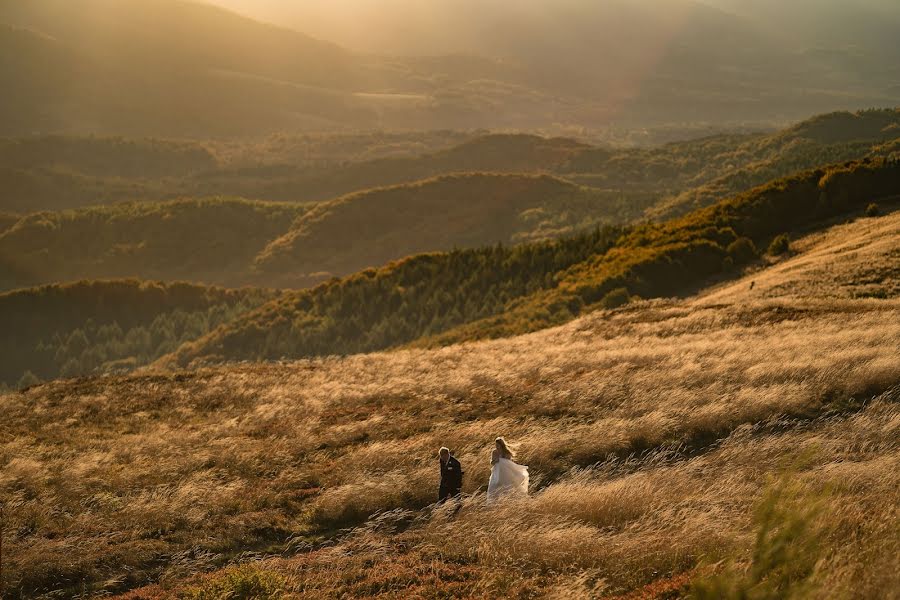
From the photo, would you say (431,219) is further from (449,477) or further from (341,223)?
(449,477)

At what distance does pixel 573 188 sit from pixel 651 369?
124 meters

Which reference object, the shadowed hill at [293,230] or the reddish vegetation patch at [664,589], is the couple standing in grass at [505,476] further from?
the shadowed hill at [293,230]

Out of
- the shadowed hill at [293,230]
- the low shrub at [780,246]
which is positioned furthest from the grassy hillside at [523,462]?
the shadowed hill at [293,230]

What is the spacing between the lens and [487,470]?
40.2ft

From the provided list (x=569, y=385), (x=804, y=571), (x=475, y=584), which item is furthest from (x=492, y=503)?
(x=569, y=385)

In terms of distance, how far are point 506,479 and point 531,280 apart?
147 ft

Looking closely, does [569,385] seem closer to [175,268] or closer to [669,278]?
[669,278]

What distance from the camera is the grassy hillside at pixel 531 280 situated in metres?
39.2

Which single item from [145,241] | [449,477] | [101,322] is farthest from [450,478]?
[145,241]

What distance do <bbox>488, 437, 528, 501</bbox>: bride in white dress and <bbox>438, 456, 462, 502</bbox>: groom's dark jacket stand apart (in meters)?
0.73

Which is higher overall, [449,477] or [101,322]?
[449,477]

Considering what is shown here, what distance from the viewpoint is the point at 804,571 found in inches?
241

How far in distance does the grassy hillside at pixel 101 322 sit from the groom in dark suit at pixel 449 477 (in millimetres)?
62487

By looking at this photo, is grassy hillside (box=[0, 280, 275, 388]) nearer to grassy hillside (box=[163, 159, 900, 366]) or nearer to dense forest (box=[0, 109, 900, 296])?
grassy hillside (box=[163, 159, 900, 366])
